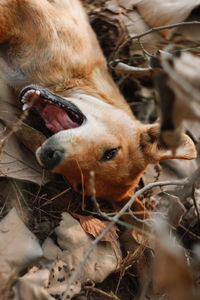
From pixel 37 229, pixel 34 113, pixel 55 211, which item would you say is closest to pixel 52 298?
pixel 37 229

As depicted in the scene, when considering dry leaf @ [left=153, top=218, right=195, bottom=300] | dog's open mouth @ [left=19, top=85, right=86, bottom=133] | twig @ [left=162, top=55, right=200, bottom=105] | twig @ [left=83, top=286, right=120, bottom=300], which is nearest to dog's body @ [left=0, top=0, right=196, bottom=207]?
dog's open mouth @ [left=19, top=85, right=86, bottom=133]

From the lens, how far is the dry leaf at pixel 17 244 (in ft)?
8.99

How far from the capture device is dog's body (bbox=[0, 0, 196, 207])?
3.43 m

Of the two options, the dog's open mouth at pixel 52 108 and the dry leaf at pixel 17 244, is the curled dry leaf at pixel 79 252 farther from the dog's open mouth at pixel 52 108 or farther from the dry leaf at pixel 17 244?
the dog's open mouth at pixel 52 108

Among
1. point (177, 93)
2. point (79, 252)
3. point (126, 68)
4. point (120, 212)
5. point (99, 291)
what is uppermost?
point (177, 93)

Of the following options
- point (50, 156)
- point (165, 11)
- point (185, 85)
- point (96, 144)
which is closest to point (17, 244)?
point (50, 156)

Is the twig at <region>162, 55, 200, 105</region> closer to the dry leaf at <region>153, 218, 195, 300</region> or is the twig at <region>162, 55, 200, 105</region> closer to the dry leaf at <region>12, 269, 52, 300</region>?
the dry leaf at <region>153, 218, 195, 300</region>

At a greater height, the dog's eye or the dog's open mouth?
the dog's open mouth

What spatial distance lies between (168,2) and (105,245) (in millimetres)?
2803

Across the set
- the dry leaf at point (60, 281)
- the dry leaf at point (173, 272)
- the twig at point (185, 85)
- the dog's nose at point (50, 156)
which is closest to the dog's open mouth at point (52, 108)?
the dog's nose at point (50, 156)

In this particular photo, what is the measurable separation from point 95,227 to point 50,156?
76 centimetres

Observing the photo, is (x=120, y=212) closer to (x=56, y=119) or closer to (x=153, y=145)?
(x=153, y=145)

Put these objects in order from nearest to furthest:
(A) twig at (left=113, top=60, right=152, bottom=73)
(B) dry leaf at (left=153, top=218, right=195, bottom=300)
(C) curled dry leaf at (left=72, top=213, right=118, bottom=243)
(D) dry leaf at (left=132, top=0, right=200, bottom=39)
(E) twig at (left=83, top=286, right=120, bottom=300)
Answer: (B) dry leaf at (left=153, top=218, right=195, bottom=300) < (E) twig at (left=83, top=286, right=120, bottom=300) < (C) curled dry leaf at (left=72, top=213, right=118, bottom=243) < (A) twig at (left=113, top=60, right=152, bottom=73) < (D) dry leaf at (left=132, top=0, right=200, bottom=39)

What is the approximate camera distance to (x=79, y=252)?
3193 millimetres
